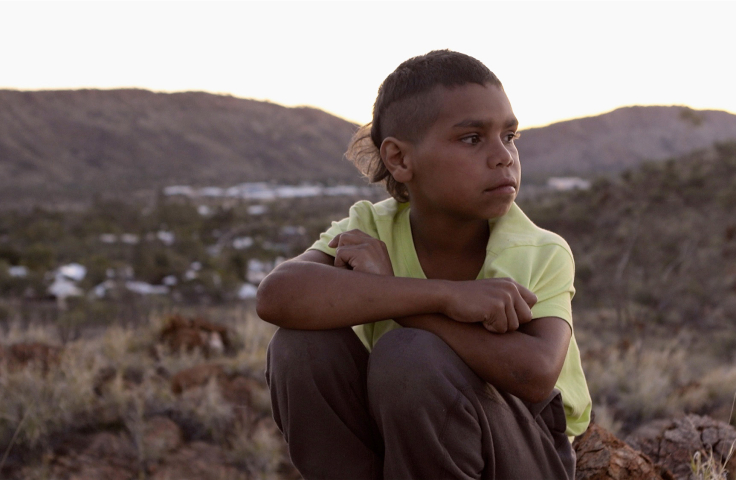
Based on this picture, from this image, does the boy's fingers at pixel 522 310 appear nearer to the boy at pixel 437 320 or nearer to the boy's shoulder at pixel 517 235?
the boy at pixel 437 320

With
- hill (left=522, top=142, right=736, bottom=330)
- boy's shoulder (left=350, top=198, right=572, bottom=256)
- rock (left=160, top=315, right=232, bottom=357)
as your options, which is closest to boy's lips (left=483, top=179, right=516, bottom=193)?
boy's shoulder (left=350, top=198, right=572, bottom=256)

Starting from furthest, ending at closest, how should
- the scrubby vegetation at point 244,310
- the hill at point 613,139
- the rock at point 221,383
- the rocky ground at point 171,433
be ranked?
the hill at point 613,139
the rock at point 221,383
the scrubby vegetation at point 244,310
the rocky ground at point 171,433

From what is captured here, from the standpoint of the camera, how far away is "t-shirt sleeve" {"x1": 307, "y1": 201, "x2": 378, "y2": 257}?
82.4 inches

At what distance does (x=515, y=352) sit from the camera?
159 cm

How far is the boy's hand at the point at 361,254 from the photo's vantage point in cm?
186

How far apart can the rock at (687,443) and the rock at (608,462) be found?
240mm

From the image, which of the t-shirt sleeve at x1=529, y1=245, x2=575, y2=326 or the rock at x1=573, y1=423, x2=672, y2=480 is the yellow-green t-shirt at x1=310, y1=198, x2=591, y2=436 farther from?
the rock at x1=573, y1=423, x2=672, y2=480

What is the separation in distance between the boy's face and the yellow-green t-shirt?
12 centimetres

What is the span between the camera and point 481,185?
192 cm

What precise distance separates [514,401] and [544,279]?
0.35m

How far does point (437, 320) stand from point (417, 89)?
762mm

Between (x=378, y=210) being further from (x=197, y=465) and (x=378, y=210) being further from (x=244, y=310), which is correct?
(x=244, y=310)

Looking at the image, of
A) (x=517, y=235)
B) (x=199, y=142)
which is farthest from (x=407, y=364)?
(x=199, y=142)

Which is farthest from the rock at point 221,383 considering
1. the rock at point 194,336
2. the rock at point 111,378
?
the rock at point 194,336
